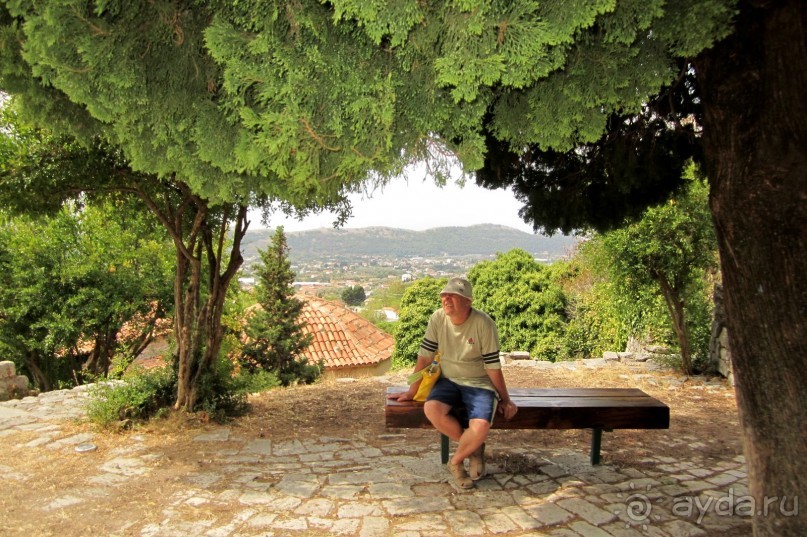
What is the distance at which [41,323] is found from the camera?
11.1 meters

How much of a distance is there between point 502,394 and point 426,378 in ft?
1.76

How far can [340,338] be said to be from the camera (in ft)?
60.1

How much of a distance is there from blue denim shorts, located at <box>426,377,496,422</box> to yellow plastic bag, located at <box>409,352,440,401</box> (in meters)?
0.04

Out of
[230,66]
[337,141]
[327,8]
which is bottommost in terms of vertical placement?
[337,141]

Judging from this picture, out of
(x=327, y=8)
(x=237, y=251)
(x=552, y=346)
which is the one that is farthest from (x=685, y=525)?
(x=552, y=346)

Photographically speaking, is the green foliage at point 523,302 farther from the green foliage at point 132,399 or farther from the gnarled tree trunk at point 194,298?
the green foliage at point 132,399

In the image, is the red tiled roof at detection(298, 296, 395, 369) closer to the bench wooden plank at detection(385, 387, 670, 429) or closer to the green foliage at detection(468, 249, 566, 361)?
the green foliage at detection(468, 249, 566, 361)

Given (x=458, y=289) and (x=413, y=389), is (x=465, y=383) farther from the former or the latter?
(x=458, y=289)

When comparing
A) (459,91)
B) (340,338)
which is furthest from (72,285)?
(459,91)

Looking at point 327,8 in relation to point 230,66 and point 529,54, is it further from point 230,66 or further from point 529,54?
point 529,54

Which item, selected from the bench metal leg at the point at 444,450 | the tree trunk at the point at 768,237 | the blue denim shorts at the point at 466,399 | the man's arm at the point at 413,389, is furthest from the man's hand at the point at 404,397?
the tree trunk at the point at 768,237

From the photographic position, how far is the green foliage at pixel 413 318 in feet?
52.3

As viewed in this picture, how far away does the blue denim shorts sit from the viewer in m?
3.50

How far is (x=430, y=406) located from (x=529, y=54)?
2.40m
